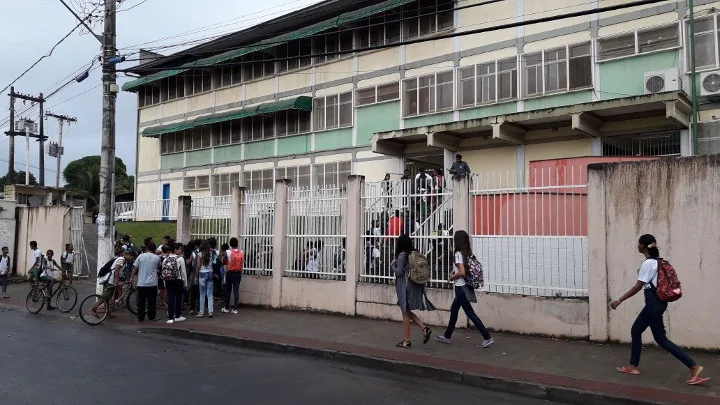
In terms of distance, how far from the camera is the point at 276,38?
25.7 meters

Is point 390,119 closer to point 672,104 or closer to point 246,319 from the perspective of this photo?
point 672,104

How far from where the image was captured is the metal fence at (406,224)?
1051 cm

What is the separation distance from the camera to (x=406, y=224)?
11.0m

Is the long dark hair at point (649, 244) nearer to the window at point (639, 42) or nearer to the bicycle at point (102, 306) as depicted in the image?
the bicycle at point (102, 306)

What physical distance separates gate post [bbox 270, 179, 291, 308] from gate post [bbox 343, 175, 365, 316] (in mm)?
1868

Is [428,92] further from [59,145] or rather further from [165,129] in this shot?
[59,145]

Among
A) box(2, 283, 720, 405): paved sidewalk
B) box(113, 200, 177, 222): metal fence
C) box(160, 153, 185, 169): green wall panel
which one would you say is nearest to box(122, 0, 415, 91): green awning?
box(160, 153, 185, 169): green wall panel

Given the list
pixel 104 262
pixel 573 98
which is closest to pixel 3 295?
pixel 104 262

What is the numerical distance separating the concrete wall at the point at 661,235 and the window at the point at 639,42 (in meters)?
10.1

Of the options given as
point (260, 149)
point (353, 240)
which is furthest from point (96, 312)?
point (260, 149)

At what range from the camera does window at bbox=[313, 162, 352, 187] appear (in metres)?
24.3

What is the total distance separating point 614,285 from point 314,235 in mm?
6199

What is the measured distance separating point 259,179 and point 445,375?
2131 centimetres

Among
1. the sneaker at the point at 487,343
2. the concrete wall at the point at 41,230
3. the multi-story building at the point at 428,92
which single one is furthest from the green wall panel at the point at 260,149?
the sneaker at the point at 487,343
